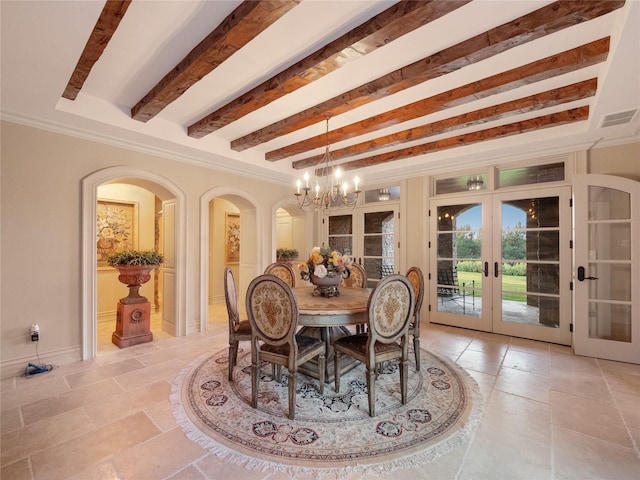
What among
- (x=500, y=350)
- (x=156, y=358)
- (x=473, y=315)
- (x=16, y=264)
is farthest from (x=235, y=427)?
(x=473, y=315)

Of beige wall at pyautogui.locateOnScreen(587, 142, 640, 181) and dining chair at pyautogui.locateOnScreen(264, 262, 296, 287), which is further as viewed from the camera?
dining chair at pyautogui.locateOnScreen(264, 262, 296, 287)

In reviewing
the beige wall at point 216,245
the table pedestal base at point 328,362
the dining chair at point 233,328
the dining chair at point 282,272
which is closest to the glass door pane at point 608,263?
the table pedestal base at point 328,362

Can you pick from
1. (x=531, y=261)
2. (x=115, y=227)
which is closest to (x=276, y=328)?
(x=531, y=261)

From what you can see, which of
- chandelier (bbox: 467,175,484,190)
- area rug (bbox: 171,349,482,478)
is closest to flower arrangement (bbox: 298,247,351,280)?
area rug (bbox: 171,349,482,478)

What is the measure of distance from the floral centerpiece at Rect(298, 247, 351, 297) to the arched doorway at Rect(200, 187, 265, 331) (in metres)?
2.14

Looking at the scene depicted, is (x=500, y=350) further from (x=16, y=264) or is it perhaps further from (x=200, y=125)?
(x=16, y=264)

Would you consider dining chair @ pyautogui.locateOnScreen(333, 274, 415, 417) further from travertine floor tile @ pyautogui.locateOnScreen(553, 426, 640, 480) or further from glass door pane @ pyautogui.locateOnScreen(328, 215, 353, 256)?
glass door pane @ pyautogui.locateOnScreen(328, 215, 353, 256)

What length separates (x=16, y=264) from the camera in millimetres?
2766

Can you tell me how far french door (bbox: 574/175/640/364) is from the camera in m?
3.18

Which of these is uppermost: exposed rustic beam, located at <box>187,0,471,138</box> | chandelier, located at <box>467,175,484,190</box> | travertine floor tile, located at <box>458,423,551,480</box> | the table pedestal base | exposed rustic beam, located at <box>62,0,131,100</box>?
exposed rustic beam, located at <box>62,0,131,100</box>

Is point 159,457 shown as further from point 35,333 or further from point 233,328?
point 35,333

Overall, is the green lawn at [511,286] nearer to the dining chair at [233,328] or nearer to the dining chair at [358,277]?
the dining chair at [358,277]

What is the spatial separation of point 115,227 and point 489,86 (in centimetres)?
547

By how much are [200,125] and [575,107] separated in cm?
400
